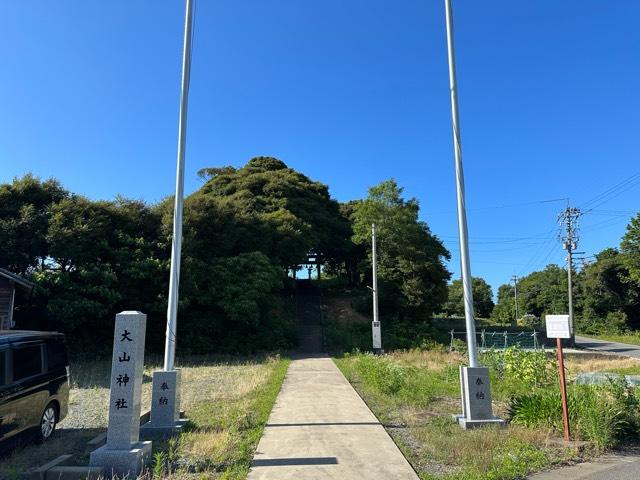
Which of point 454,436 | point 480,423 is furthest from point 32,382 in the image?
point 480,423

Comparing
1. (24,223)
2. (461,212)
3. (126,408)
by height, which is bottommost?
(126,408)

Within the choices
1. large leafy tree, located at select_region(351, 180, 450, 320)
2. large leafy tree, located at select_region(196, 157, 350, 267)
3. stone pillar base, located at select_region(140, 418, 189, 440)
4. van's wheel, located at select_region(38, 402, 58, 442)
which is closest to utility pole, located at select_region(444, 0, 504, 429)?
stone pillar base, located at select_region(140, 418, 189, 440)

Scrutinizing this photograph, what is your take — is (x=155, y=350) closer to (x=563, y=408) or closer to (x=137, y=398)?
(x=137, y=398)

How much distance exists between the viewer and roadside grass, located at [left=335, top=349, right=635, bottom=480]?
6156 mm

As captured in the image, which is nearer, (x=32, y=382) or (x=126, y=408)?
(x=126, y=408)

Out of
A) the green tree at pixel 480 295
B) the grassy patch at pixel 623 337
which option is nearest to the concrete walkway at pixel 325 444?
the grassy patch at pixel 623 337

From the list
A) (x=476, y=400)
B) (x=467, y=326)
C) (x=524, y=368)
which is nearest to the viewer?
(x=476, y=400)

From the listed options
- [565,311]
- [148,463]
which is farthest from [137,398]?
[565,311]

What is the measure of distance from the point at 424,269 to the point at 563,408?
25.1 m

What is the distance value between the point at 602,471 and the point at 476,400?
260cm

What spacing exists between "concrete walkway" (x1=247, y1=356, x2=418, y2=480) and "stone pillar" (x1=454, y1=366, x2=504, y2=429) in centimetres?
162

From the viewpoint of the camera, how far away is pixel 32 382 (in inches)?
300

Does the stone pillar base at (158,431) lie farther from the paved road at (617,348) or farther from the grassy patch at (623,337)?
the grassy patch at (623,337)

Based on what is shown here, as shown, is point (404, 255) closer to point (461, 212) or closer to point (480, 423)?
point (461, 212)
